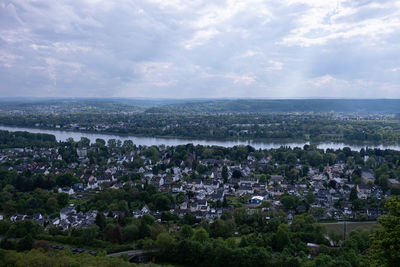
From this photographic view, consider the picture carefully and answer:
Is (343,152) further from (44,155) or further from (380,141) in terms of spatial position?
(44,155)

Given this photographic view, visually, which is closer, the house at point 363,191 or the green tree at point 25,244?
the green tree at point 25,244

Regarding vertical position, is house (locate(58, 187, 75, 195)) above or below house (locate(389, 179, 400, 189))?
below

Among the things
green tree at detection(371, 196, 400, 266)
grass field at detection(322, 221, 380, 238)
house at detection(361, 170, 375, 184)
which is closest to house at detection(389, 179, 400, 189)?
house at detection(361, 170, 375, 184)

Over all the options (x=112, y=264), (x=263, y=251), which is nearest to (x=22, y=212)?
(x=112, y=264)

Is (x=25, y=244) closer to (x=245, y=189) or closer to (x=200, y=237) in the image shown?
(x=200, y=237)

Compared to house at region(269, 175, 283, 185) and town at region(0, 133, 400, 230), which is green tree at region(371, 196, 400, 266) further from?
house at region(269, 175, 283, 185)

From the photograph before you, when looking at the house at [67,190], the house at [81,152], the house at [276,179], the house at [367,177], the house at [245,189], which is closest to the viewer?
the house at [67,190]

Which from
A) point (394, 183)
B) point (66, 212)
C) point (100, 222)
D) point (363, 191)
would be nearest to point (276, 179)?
point (363, 191)

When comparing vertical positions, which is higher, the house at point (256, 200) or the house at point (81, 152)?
the house at point (81, 152)


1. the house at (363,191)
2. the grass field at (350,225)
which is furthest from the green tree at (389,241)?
the house at (363,191)

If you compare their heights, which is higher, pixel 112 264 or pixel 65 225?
pixel 112 264

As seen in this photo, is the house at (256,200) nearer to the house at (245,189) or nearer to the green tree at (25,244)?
the house at (245,189)
